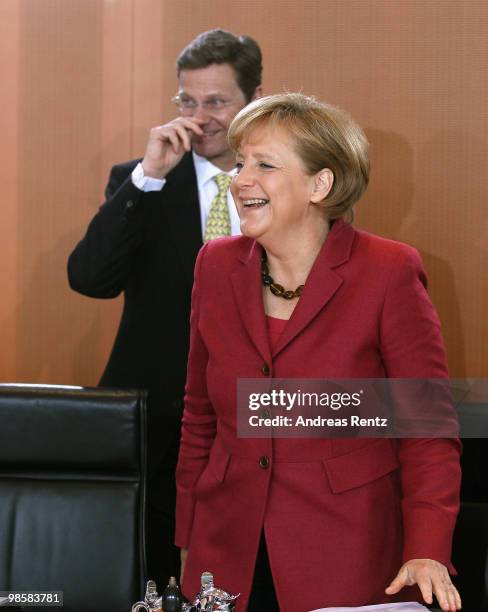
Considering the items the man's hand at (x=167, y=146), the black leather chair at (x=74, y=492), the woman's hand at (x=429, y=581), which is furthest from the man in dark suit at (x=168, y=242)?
the woman's hand at (x=429, y=581)

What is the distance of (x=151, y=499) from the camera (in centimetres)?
244

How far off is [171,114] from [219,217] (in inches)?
23.7

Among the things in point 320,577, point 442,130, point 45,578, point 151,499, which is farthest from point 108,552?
point 442,130

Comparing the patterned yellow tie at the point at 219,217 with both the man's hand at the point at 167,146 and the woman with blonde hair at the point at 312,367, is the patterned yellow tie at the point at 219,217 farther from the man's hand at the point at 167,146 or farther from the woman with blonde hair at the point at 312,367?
the woman with blonde hair at the point at 312,367

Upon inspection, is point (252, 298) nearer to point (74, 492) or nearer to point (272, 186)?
point (272, 186)

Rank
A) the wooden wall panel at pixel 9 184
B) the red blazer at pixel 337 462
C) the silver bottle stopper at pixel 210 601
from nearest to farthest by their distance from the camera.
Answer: the silver bottle stopper at pixel 210 601 → the red blazer at pixel 337 462 → the wooden wall panel at pixel 9 184

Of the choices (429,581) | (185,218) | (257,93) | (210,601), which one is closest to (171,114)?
(257,93)

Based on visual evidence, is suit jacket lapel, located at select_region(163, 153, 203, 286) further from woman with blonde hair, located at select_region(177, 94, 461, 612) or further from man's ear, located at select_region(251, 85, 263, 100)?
woman with blonde hair, located at select_region(177, 94, 461, 612)

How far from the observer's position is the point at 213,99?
8.21ft

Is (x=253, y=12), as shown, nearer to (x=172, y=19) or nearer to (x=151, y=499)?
(x=172, y=19)

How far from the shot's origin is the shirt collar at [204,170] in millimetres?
2537

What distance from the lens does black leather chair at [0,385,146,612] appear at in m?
1.83

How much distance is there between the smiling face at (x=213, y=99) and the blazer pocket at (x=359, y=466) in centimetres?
108

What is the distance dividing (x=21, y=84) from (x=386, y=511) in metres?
1.89
